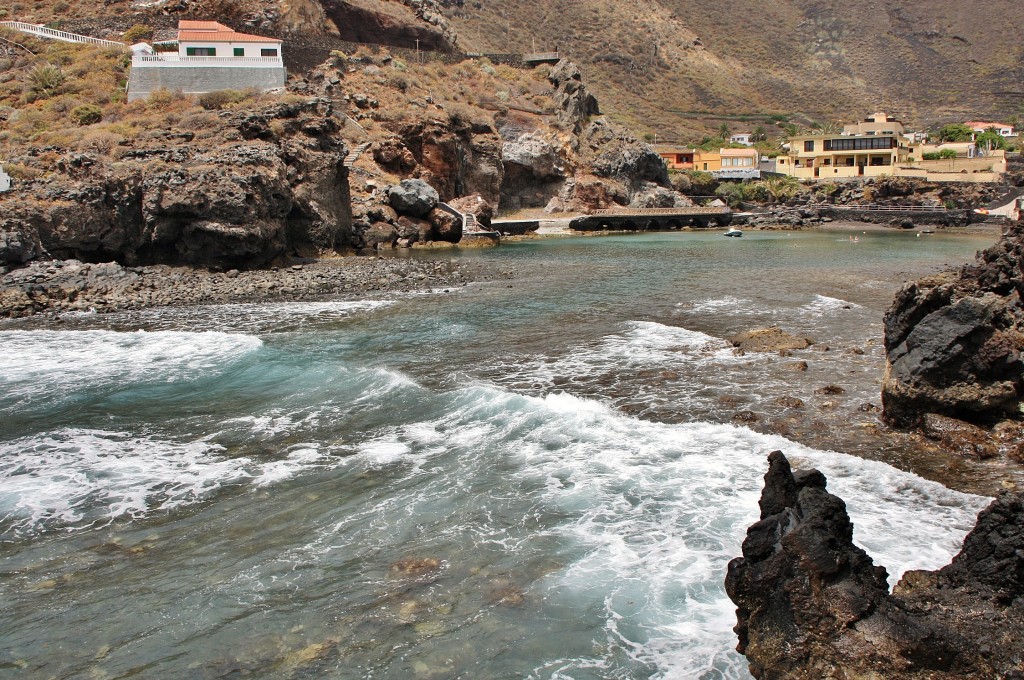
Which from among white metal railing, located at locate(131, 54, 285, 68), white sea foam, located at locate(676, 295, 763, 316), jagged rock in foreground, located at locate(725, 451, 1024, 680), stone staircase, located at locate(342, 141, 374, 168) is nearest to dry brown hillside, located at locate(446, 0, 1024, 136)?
stone staircase, located at locate(342, 141, 374, 168)

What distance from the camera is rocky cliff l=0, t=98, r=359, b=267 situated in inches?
1104

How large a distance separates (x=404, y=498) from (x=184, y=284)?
21.1m

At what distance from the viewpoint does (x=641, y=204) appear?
7312 centimetres

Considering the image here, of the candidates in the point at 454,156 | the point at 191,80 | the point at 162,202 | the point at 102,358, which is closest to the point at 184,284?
the point at 162,202

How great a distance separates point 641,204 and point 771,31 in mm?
93614

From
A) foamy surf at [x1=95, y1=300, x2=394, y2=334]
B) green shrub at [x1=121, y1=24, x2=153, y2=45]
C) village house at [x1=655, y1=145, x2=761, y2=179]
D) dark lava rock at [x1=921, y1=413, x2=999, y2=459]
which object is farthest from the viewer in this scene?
village house at [x1=655, y1=145, x2=761, y2=179]

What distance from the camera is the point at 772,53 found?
14088cm

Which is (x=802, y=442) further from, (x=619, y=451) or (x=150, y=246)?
(x=150, y=246)

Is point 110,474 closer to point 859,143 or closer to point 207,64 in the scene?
point 207,64

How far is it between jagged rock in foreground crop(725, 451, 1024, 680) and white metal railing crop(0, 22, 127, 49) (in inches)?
2419

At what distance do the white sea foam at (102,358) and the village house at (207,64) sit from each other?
3331 centimetres

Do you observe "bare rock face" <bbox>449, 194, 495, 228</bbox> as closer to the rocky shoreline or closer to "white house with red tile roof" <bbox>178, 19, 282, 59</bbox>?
"white house with red tile roof" <bbox>178, 19, 282, 59</bbox>

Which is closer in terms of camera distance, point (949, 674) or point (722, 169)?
point (949, 674)

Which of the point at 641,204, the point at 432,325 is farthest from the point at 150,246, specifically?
the point at 641,204
